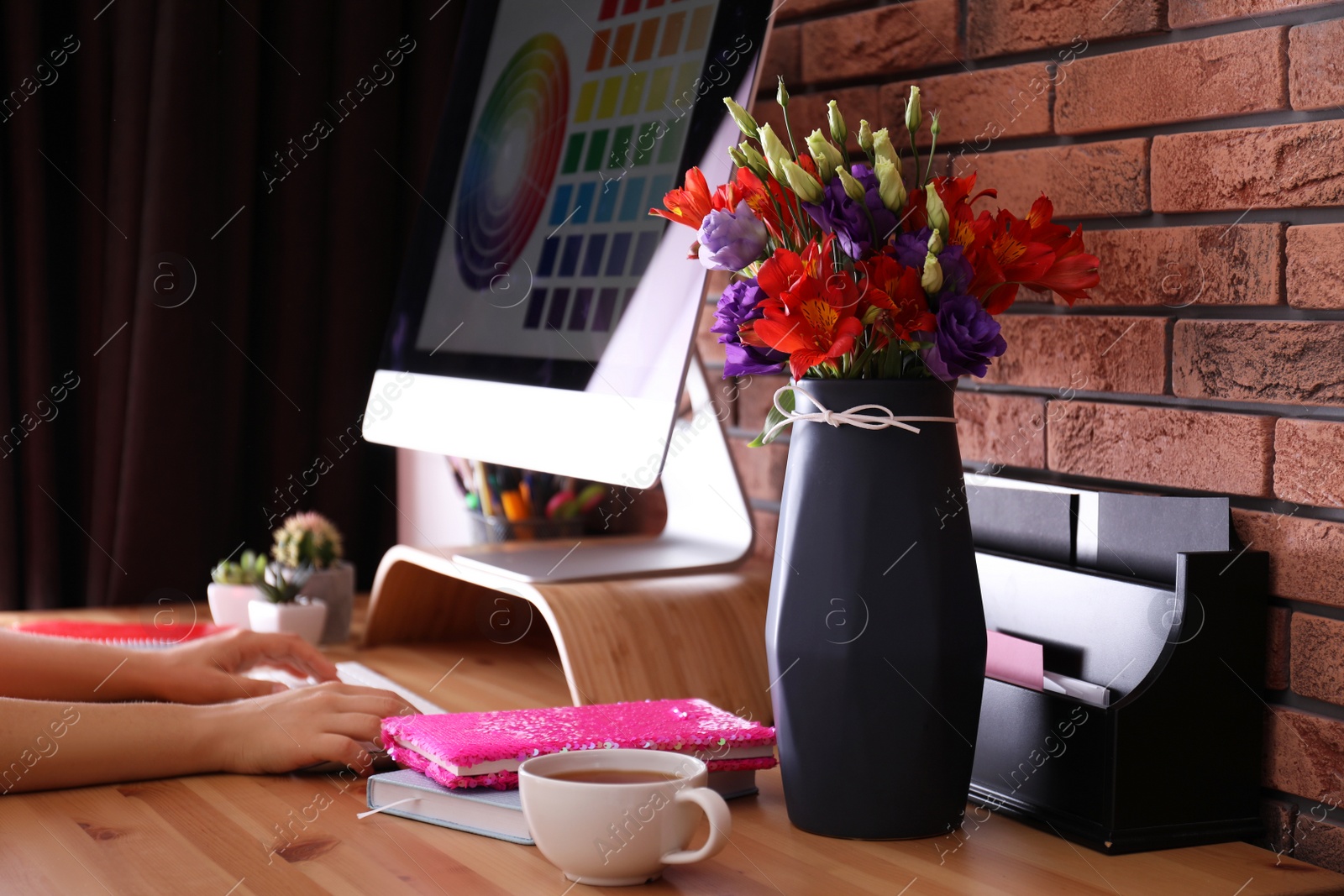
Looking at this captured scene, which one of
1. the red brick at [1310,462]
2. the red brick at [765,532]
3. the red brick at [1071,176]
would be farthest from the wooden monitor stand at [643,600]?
the red brick at [1310,462]

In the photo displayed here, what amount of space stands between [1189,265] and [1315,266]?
9cm

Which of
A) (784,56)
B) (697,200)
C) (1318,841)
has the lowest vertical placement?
(1318,841)

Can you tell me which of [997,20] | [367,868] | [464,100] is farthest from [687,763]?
[464,100]

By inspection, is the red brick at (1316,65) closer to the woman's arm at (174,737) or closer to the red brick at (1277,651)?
the red brick at (1277,651)

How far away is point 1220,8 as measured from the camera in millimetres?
862

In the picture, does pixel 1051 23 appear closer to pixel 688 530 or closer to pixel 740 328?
pixel 740 328

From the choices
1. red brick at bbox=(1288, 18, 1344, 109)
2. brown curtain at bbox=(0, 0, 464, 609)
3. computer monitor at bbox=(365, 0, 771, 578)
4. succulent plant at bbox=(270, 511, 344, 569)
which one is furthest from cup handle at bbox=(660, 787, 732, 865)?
brown curtain at bbox=(0, 0, 464, 609)

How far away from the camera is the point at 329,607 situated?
1358 millimetres

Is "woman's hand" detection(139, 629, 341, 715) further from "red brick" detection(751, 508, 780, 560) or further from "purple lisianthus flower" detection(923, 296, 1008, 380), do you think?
"purple lisianthus flower" detection(923, 296, 1008, 380)

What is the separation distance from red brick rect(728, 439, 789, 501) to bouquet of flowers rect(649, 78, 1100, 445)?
0.53m

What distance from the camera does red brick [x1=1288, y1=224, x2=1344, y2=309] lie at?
0.80 meters

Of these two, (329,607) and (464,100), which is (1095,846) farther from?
(464,100)

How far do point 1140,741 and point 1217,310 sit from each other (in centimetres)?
30

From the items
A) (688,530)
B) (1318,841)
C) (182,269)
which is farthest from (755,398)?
(182,269)
